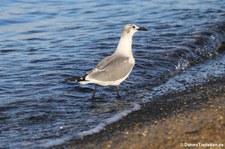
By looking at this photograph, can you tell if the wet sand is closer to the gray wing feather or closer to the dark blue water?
the dark blue water

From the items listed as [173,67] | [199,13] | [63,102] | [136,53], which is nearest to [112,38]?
[136,53]

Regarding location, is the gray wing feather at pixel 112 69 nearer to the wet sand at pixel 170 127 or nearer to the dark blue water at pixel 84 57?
the dark blue water at pixel 84 57

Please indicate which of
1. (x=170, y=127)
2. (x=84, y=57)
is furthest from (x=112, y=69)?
(x=84, y=57)

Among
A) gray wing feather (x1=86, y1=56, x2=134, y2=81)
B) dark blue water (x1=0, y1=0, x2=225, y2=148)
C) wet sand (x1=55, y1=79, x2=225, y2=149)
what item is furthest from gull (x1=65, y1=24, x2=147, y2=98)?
wet sand (x1=55, y1=79, x2=225, y2=149)

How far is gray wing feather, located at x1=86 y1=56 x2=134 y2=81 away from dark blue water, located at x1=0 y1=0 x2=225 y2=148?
0.39 metres

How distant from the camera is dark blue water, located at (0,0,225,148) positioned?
8.85 m

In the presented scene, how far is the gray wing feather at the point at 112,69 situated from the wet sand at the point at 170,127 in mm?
896

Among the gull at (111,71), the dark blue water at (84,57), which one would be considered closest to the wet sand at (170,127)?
the dark blue water at (84,57)

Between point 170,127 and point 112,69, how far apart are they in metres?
2.64

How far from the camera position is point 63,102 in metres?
9.85

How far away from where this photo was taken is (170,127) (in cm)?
749

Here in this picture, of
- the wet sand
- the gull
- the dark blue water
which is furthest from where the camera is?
the gull

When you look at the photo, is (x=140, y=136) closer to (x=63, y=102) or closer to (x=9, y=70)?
(x=63, y=102)

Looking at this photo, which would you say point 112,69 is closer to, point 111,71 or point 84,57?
point 111,71
